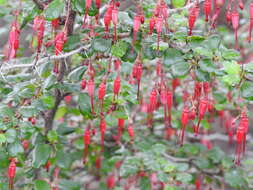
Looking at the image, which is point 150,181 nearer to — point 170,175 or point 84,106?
point 170,175

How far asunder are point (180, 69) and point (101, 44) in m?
0.27

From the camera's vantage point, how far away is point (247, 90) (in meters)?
1.30

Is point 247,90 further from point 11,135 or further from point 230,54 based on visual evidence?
point 11,135

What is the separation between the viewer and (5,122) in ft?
4.90

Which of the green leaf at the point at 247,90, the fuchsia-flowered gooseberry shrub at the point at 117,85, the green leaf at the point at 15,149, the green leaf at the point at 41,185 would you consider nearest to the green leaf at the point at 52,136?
the fuchsia-flowered gooseberry shrub at the point at 117,85

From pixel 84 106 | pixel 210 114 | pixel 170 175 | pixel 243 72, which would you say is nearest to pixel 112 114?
pixel 84 106

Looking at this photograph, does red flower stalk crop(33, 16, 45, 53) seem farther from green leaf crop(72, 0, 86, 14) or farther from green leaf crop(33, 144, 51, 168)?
green leaf crop(33, 144, 51, 168)

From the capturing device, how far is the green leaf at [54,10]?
4.54 ft

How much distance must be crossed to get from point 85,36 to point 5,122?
1.36ft

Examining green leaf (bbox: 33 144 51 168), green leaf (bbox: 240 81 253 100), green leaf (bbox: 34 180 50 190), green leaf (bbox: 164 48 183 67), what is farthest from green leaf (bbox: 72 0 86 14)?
green leaf (bbox: 34 180 50 190)

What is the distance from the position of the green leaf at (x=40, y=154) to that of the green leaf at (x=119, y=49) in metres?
0.58

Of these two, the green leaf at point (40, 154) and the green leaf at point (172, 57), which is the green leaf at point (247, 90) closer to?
the green leaf at point (172, 57)

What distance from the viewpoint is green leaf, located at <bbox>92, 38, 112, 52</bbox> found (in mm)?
1406

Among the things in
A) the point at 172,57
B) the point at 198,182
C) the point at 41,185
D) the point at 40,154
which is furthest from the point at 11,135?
the point at 198,182
